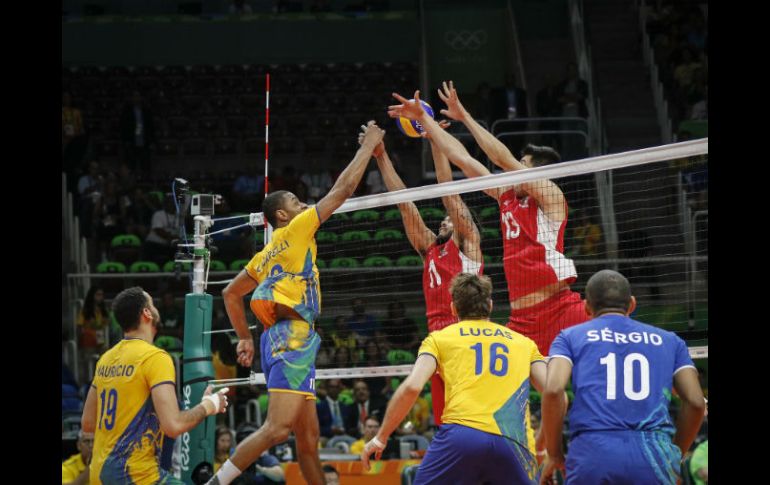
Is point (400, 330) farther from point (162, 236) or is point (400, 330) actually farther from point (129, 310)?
point (129, 310)

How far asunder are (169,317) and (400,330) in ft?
13.0

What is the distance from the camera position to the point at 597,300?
6.07 m

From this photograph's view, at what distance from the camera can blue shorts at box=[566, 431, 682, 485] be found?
5.59 metres

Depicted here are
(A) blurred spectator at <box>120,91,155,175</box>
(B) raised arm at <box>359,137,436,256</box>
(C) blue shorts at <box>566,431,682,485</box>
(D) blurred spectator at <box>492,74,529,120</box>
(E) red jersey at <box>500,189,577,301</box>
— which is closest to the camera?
(C) blue shorts at <box>566,431,682,485</box>

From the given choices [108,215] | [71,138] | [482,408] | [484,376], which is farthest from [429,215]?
[482,408]

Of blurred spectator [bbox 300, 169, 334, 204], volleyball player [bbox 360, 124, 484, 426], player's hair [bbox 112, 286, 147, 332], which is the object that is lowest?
player's hair [bbox 112, 286, 147, 332]

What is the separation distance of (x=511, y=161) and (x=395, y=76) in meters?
16.3

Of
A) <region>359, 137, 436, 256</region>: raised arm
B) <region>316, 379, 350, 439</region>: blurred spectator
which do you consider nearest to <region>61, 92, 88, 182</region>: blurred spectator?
<region>316, 379, 350, 439</region>: blurred spectator

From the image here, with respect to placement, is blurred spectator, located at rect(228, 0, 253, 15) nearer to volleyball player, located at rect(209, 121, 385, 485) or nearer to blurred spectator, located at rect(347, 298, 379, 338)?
blurred spectator, located at rect(347, 298, 379, 338)

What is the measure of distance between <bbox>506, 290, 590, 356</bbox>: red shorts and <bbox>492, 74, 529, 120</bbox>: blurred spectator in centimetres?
1275

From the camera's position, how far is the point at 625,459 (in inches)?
221
